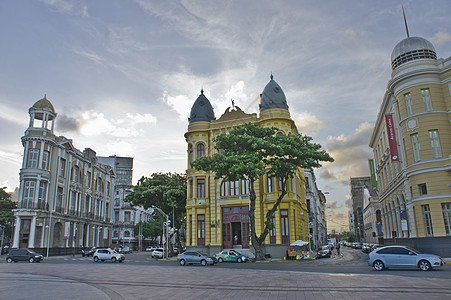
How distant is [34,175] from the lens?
158 ft

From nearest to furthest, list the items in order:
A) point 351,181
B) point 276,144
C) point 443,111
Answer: point 443,111, point 276,144, point 351,181

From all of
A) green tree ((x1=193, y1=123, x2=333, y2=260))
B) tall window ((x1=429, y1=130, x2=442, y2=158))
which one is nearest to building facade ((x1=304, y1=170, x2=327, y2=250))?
green tree ((x1=193, y1=123, x2=333, y2=260))

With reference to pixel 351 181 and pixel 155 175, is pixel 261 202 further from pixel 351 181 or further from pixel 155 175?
pixel 351 181

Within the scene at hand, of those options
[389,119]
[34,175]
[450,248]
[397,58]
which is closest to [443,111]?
[389,119]

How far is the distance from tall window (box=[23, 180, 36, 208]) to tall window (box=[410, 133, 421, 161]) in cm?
4643

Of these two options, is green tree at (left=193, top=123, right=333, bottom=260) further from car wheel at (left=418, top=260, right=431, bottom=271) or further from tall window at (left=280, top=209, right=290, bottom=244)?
car wheel at (left=418, top=260, right=431, bottom=271)

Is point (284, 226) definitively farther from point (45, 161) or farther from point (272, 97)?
point (45, 161)

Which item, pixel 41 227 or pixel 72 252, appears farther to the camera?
pixel 72 252

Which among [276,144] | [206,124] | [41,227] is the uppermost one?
[206,124]

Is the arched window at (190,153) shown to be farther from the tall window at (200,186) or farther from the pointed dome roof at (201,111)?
the pointed dome roof at (201,111)

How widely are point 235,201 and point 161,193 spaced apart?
12495 millimetres

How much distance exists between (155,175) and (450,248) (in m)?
37.1

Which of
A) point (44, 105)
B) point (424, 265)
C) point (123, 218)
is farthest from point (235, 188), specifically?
point (123, 218)

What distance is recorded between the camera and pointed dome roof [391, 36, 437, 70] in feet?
107
